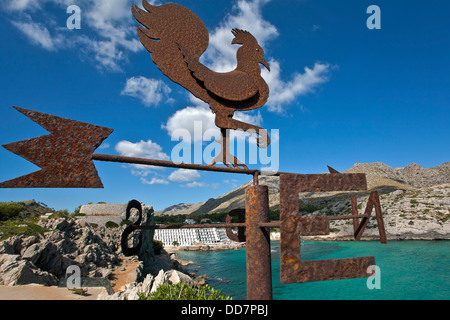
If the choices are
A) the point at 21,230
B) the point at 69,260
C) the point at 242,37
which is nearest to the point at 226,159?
the point at 242,37

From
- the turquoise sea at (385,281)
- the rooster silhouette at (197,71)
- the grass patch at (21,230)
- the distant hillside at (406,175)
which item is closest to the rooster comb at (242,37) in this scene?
the rooster silhouette at (197,71)

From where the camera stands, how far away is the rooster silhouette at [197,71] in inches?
128

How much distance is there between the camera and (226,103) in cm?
332

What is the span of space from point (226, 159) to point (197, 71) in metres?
1.26

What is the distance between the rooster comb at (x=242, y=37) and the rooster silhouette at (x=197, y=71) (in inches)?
25.4

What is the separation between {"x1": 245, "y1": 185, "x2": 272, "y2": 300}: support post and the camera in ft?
8.18

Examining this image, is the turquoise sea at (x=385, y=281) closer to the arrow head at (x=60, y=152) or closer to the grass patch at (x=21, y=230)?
the grass patch at (x=21, y=230)

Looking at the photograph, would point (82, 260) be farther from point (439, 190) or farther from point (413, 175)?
point (413, 175)

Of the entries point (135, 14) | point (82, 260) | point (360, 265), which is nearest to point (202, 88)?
point (135, 14)

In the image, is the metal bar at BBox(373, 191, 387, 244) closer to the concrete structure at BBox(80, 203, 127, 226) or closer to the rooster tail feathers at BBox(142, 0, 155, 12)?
the rooster tail feathers at BBox(142, 0, 155, 12)

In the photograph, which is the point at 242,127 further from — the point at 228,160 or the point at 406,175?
the point at 406,175

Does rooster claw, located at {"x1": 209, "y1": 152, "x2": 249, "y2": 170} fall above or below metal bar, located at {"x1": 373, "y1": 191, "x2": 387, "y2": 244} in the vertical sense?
above

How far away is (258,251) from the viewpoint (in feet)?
8.19

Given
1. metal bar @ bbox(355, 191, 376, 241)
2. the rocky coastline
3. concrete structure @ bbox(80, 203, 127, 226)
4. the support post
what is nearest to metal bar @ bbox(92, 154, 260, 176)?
the support post
